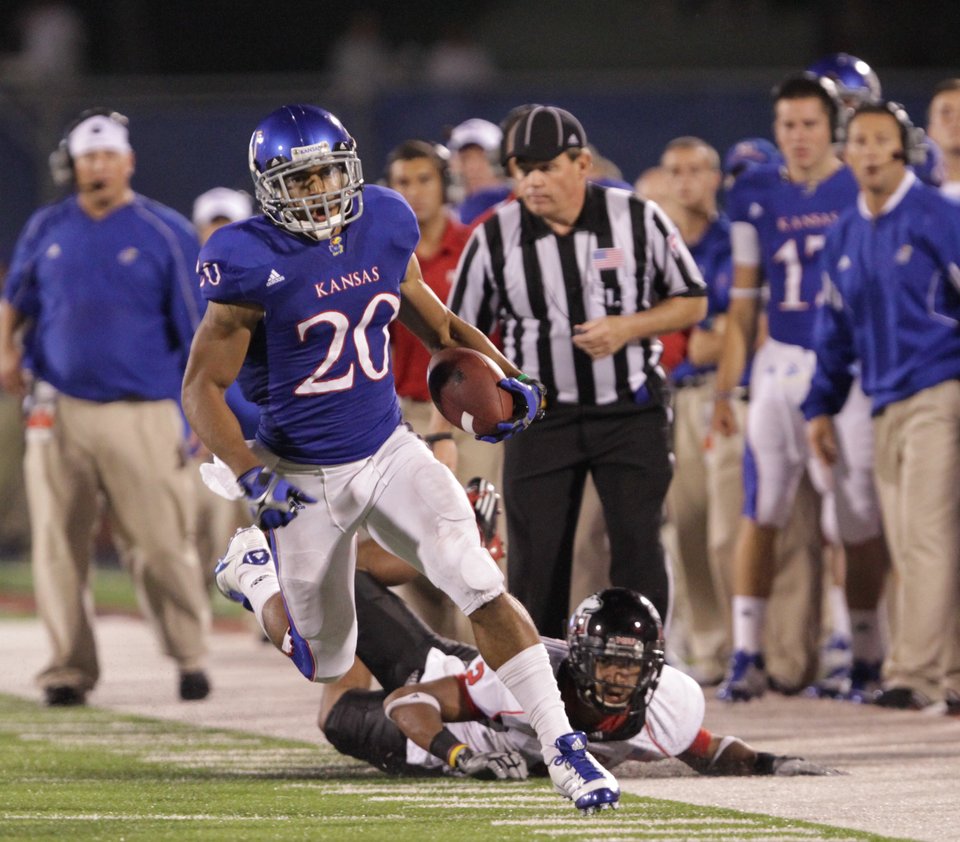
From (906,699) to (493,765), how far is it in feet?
6.95

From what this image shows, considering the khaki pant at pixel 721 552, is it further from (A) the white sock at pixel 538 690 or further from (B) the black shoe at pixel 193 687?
(A) the white sock at pixel 538 690

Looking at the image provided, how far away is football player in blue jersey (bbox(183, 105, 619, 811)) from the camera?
4625 millimetres

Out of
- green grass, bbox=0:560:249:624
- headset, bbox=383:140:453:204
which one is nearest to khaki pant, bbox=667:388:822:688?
headset, bbox=383:140:453:204

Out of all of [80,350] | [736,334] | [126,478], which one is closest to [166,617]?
[126,478]

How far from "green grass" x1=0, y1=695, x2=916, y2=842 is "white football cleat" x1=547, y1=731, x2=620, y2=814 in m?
0.04

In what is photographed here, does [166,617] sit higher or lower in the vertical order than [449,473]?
lower

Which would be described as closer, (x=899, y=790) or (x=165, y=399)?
(x=899, y=790)

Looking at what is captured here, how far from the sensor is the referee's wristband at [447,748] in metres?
4.96

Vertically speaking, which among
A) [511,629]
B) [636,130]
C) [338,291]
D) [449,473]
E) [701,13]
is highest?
[701,13]

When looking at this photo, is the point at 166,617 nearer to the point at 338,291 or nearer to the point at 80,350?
the point at 80,350

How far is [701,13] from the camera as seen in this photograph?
15.0m

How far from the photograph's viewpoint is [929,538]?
6.53 m

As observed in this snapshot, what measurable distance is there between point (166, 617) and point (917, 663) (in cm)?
270

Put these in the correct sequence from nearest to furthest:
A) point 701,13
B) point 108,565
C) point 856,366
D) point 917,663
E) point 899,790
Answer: point 899,790
point 917,663
point 856,366
point 108,565
point 701,13
